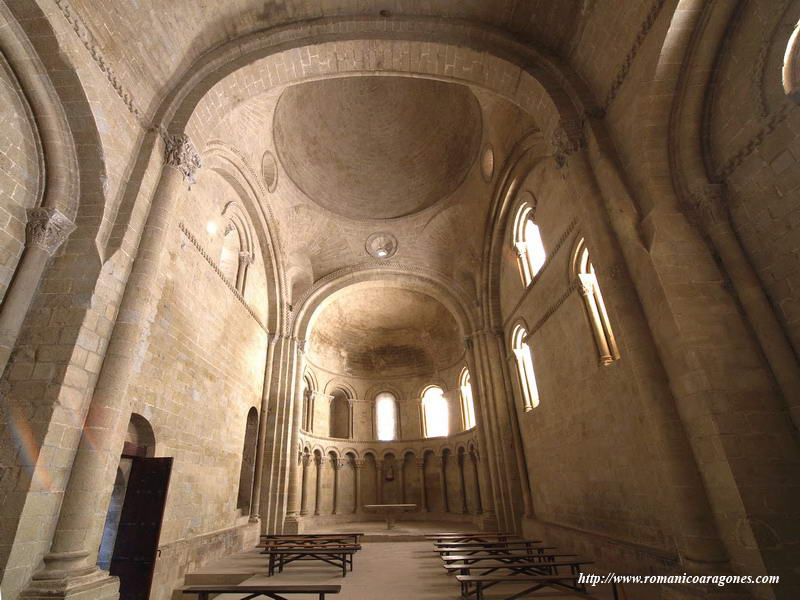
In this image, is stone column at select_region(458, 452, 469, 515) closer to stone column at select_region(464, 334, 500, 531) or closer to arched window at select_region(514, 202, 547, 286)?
stone column at select_region(464, 334, 500, 531)

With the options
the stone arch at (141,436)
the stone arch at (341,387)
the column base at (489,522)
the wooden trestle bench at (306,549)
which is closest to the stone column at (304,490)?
the stone arch at (341,387)

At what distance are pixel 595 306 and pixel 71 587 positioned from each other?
9.07 m

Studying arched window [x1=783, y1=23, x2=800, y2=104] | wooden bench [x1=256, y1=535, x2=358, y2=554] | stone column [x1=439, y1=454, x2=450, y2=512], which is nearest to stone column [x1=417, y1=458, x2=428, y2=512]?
stone column [x1=439, y1=454, x2=450, y2=512]

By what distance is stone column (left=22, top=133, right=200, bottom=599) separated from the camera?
4.37 meters

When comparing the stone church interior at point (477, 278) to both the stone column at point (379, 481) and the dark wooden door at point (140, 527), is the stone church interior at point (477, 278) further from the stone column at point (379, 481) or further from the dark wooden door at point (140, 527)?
the stone column at point (379, 481)

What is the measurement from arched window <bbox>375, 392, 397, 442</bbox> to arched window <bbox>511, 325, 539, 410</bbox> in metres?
10.4

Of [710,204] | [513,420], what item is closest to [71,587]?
[710,204]

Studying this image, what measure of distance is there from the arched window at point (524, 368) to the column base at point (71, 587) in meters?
10.6

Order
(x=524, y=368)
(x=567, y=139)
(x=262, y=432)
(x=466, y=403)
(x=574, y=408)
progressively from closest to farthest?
(x=567, y=139) < (x=574, y=408) < (x=524, y=368) < (x=262, y=432) < (x=466, y=403)

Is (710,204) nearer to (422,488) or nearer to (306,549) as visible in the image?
(306,549)

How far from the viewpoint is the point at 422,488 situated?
65.4 ft

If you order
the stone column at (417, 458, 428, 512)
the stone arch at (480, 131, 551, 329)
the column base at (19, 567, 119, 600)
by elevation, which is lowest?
the column base at (19, 567, 119, 600)

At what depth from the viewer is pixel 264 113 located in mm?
12359

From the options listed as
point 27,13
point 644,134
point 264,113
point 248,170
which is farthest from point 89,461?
point 264,113
